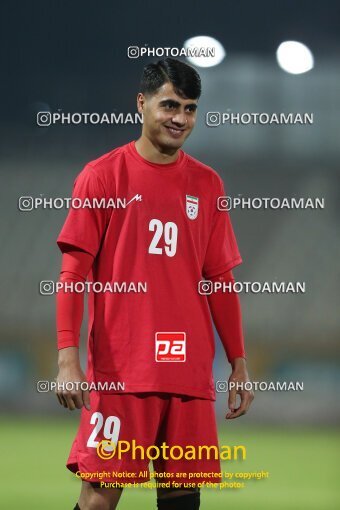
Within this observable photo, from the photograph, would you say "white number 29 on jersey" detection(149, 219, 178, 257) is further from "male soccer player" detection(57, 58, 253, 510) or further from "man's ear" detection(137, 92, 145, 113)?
"man's ear" detection(137, 92, 145, 113)

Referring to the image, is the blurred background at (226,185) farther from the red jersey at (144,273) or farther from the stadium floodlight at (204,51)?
the red jersey at (144,273)

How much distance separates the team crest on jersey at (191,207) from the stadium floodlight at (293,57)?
1.78ft

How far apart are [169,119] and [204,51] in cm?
38

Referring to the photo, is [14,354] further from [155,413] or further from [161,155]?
[161,155]

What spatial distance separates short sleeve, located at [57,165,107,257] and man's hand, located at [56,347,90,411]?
0.78ft

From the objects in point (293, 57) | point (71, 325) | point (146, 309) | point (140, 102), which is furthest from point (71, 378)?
point (293, 57)

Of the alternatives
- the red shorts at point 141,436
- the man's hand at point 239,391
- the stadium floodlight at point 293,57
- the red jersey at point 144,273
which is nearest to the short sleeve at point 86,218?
the red jersey at point 144,273

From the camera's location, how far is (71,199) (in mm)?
2402

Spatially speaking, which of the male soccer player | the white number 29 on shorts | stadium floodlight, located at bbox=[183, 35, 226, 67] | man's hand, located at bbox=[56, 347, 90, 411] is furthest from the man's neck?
the white number 29 on shorts

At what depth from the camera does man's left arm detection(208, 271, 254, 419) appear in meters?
2.31

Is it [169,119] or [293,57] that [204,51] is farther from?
[169,119]

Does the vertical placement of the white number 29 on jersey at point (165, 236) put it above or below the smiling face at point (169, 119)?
below

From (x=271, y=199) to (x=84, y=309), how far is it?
0.58m

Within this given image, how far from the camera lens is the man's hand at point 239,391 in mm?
2324
